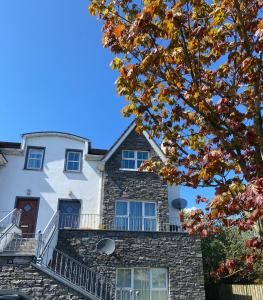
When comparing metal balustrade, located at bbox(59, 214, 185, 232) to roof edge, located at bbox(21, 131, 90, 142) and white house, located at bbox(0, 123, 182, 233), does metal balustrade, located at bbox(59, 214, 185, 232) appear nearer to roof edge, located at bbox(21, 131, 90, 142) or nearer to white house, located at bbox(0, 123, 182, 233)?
white house, located at bbox(0, 123, 182, 233)

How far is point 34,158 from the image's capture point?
1898cm

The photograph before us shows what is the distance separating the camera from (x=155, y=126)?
20.5ft

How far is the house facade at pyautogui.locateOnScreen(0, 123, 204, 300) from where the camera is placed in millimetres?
14742

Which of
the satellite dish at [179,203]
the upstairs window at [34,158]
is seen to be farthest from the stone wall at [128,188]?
the upstairs window at [34,158]

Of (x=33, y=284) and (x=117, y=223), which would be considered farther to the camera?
(x=117, y=223)

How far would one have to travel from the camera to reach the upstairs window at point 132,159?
18906mm

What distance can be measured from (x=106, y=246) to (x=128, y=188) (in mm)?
3787

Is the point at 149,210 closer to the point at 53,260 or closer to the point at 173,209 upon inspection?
the point at 173,209

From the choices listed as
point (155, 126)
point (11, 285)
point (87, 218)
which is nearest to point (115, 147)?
point (87, 218)

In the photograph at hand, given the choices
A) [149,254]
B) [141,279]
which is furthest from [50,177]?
[141,279]

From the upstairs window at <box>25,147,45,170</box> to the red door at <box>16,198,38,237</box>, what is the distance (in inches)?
76.3

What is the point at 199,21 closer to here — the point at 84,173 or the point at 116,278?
the point at 116,278

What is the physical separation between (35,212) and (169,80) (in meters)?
13.9

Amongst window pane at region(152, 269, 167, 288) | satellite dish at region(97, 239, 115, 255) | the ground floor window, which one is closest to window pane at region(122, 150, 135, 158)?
satellite dish at region(97, 239, 115, 255)
